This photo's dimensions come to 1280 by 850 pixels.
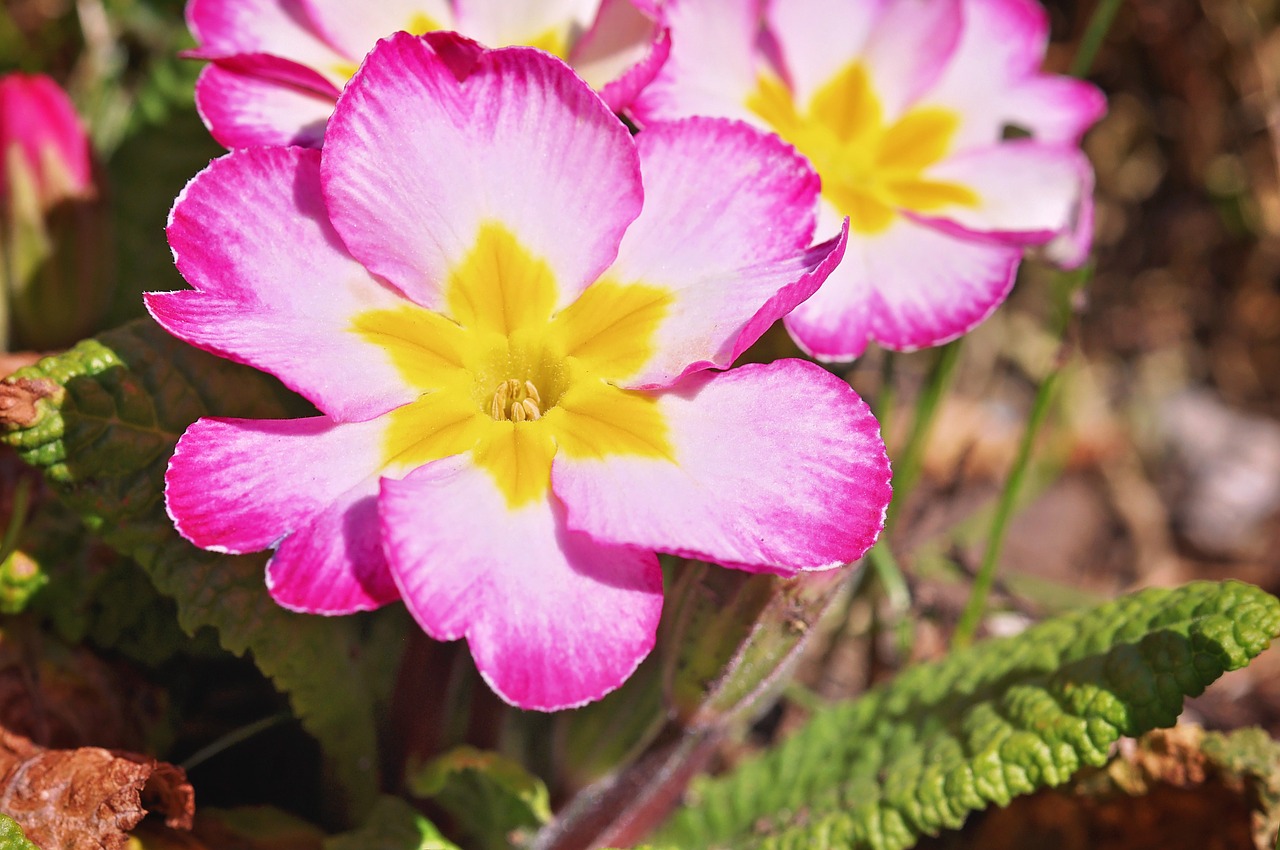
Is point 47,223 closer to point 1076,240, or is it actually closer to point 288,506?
point 288,506

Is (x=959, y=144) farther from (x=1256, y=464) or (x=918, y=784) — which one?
(x=1256, y=464)

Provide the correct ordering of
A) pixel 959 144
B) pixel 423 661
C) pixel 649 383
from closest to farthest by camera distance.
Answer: pixel 649 383
pixel 423 661
pixel 959 144

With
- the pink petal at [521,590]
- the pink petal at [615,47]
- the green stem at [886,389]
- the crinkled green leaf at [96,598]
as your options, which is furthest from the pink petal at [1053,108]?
the crinkled green leaf at [96,598]

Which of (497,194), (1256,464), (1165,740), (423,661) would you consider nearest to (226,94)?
(497,194)

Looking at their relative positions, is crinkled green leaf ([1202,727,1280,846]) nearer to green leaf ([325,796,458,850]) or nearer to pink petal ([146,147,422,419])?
green leaf ([325,796,458,850])

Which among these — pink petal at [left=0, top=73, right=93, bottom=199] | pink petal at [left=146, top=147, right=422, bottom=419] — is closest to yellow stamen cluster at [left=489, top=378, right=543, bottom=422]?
pink petal at [left=146, top=147, right=422, bottom=419]

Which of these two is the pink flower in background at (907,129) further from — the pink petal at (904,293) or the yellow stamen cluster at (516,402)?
the yellow stamen cluster at (516,402)

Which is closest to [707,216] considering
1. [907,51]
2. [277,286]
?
[277,286]
